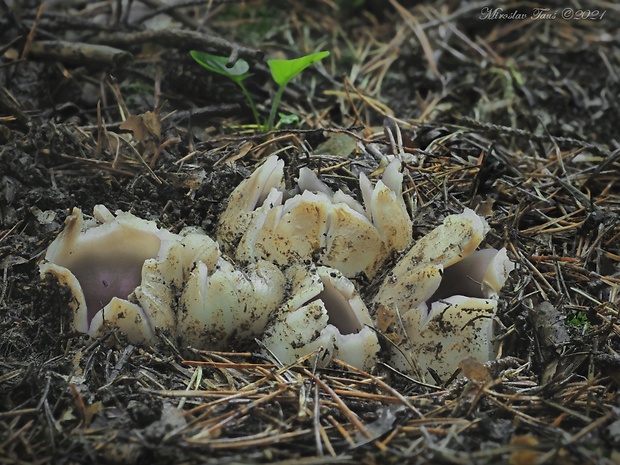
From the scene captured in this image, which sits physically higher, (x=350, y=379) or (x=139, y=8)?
(x=139, y=8)

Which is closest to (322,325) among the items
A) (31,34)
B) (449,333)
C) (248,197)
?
(449,333)

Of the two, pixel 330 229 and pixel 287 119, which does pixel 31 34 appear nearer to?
pixel 287 119

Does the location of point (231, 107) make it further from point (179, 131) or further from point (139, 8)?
point (139, 8)

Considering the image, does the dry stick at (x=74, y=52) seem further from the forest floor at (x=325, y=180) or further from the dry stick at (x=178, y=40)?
the dry stick at (x=178, y=40)

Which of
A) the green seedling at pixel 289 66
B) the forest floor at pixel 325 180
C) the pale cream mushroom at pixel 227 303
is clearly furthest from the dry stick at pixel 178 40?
the pale cream mushroom at pixel 227 303

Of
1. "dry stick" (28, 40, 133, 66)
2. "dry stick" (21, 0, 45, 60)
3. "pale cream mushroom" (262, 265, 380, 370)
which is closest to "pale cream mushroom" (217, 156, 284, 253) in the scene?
"pale cream mushroom" (262, 265, 380, 370)

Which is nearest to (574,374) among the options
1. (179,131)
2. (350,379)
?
(350,379)
